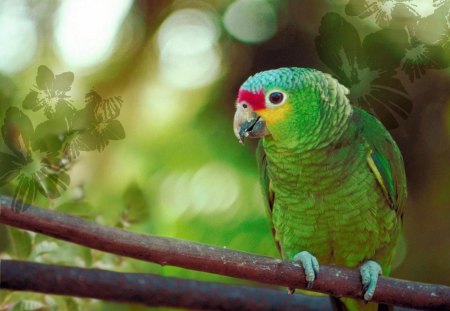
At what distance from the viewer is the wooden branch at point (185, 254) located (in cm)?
45

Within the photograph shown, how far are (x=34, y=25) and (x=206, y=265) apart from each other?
0.33 metres

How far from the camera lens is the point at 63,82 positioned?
1.71 ft

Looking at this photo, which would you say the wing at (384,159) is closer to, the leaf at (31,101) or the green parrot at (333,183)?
the green parrot at (333,183)

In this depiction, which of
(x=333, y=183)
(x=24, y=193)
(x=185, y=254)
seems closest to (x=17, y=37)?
(x=24, y=193)

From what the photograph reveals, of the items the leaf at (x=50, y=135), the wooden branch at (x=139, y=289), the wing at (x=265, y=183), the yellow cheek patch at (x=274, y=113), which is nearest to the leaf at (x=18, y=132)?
the leaf at (x=50, y=135)

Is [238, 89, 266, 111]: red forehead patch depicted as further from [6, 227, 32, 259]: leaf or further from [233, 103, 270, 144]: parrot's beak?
[6, 227, 32, 259]: leaf

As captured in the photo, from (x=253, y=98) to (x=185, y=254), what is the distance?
0.19 metres

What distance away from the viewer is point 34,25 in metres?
0.62

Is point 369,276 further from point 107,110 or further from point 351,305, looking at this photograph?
point 107,110

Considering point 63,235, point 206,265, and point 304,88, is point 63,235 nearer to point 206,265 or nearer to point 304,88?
point 206,265

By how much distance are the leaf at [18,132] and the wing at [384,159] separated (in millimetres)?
399

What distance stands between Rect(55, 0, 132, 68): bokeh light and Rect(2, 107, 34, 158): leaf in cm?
9

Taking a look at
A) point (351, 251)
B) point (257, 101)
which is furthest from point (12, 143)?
point (351, 251)

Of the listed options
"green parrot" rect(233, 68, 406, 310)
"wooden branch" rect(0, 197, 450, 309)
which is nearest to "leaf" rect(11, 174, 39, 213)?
"wooden branch" rect(0, 197, 450, 309)
